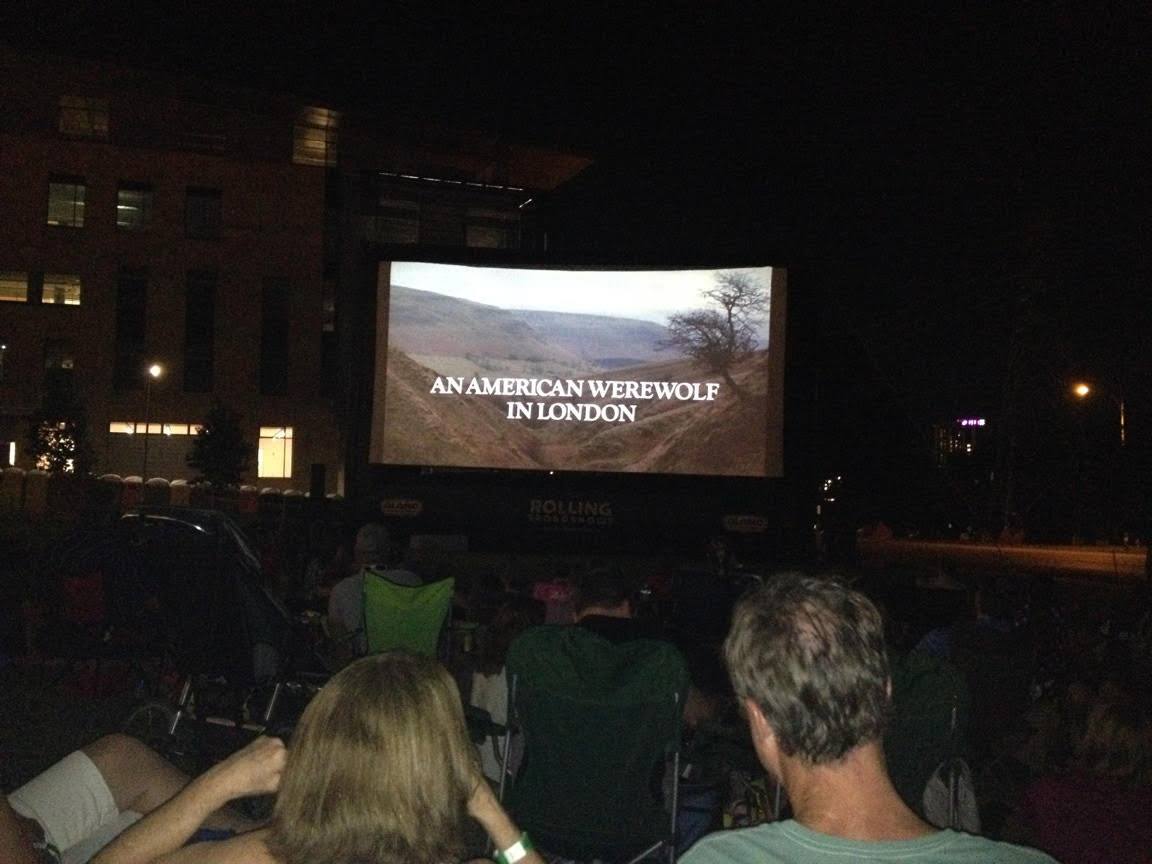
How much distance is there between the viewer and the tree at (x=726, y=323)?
48.3ft

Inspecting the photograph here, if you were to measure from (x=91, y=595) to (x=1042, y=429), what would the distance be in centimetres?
1102

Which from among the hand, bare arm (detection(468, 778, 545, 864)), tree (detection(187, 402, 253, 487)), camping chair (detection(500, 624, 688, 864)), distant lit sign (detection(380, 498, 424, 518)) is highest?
tree (detection(187, 402, 253, 487))

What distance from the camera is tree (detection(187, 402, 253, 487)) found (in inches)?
1358

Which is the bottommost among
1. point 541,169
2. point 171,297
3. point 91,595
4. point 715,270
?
point 91,595

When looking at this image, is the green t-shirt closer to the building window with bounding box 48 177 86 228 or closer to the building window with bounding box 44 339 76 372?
the building window with bounding box 44 339 76 372

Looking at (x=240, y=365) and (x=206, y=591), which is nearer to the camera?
(x=206, y=591)

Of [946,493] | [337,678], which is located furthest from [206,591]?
[946,493]

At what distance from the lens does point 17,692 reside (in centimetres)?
743

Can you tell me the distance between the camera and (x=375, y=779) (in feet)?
5.65

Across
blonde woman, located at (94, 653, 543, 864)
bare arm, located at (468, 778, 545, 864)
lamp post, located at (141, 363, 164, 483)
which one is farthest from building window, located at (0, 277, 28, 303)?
blonde woman, located at (94, 653, 543, 864)

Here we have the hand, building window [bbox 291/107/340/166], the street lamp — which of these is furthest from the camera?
building window [bbox 291/107/340/166]

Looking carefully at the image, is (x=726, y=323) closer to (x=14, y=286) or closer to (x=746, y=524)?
(x=746, y=524)

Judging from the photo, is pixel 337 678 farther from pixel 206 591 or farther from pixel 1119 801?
pixel 206 591

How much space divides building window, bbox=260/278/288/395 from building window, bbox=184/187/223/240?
2.43m
